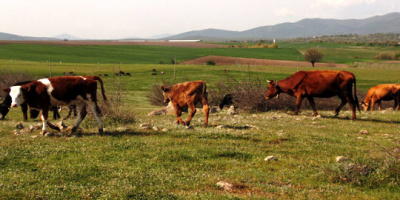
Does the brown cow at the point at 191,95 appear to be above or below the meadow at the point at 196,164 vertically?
above

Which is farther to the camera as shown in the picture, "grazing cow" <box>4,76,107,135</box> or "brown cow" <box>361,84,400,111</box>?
"brown cow" <box>361,84,400,111</box>

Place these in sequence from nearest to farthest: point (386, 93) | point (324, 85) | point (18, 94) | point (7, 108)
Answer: point (18, 94)
point (324, 85)
point (7, 108)
point (386, 93)

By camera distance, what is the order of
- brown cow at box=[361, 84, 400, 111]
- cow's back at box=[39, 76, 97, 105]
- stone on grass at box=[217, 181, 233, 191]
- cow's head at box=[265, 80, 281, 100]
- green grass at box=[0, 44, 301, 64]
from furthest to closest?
green grass at box=[0, 44, 301, 64] → brown cow at box=[361, 84, 400, 111] → cow's head at box=[265, 80, 281, 100] → cow's back at box=[39, 76, 97, 105] → stone on grass at box=[217, 181, 233, 191]

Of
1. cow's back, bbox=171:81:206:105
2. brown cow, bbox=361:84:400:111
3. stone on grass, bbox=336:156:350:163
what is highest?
cow's back, bbox=171:81:206:105

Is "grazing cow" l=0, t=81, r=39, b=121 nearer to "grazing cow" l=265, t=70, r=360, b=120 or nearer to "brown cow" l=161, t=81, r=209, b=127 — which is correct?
"brown cow" l=161, t=81, r=209, b=127

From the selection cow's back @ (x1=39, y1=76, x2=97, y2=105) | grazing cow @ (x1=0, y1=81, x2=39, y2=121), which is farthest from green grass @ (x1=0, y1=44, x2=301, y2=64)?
cow's back @ (x1=39, y1=76, x2=97, y2=105)

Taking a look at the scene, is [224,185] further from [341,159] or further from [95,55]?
[95,55]

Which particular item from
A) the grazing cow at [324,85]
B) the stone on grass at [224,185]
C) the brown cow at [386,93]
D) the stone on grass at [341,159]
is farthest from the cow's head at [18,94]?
the brown cow at [386,93]

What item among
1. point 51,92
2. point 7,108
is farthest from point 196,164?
point 7,108

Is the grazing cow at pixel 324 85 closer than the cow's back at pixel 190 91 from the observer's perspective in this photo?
No

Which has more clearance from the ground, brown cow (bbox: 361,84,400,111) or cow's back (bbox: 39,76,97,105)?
cow's back (bbox: 39,76,97,105)

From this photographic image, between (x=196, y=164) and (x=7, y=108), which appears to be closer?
(x=196, y=164)

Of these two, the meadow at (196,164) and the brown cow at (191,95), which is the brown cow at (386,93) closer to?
the meadow at (196,164)

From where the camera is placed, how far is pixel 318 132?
1480cm
